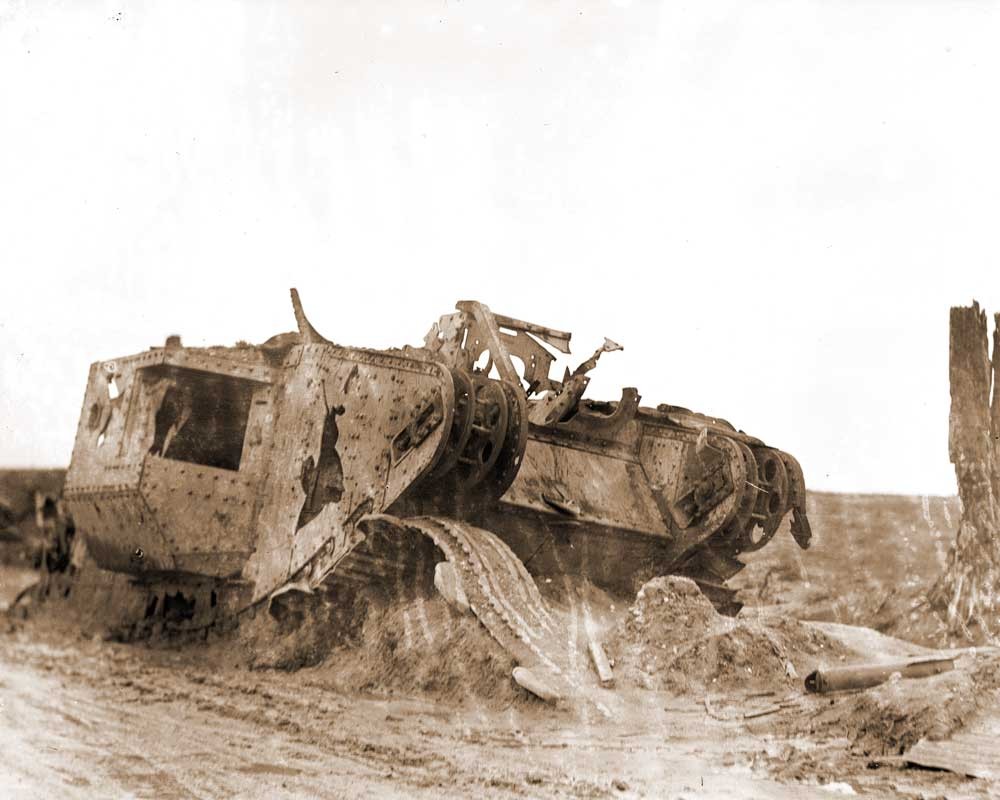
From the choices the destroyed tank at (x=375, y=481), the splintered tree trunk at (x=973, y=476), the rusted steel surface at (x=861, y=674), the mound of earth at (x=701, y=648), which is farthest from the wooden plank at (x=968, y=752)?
the splintered tree trunk at (x=973, y=476)

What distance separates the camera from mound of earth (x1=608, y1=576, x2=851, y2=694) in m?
7.25

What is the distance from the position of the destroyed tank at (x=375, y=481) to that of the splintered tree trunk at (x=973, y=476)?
6.98ft

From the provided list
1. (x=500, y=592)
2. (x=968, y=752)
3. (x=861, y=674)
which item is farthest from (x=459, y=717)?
(x=968, y=752)

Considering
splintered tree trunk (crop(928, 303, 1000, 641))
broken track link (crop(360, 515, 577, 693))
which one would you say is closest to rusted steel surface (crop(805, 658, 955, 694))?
broken track link (crop(360, 515, 577, 693))

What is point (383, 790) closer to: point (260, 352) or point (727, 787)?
point (727, 787)

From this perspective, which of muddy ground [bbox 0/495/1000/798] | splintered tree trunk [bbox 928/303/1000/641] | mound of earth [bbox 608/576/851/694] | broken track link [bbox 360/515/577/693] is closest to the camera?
muddy ground [bbox 0/495/1000/798]

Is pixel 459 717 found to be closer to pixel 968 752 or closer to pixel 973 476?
pixel 968 752

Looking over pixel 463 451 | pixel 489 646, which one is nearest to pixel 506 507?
pixel 463 451

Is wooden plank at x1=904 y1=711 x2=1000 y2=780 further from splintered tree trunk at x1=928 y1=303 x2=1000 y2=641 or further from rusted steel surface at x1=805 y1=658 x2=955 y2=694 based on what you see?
splintered tree trunk at x1=928 y1=303 x2=1000 y2=641

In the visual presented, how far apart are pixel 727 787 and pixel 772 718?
3.25 ft

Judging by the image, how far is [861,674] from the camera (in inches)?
268

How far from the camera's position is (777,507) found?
10.6 meters

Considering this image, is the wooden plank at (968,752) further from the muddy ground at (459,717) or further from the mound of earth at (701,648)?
the mound of earth at (701,648)

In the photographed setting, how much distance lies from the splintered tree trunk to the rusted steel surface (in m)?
4.45
